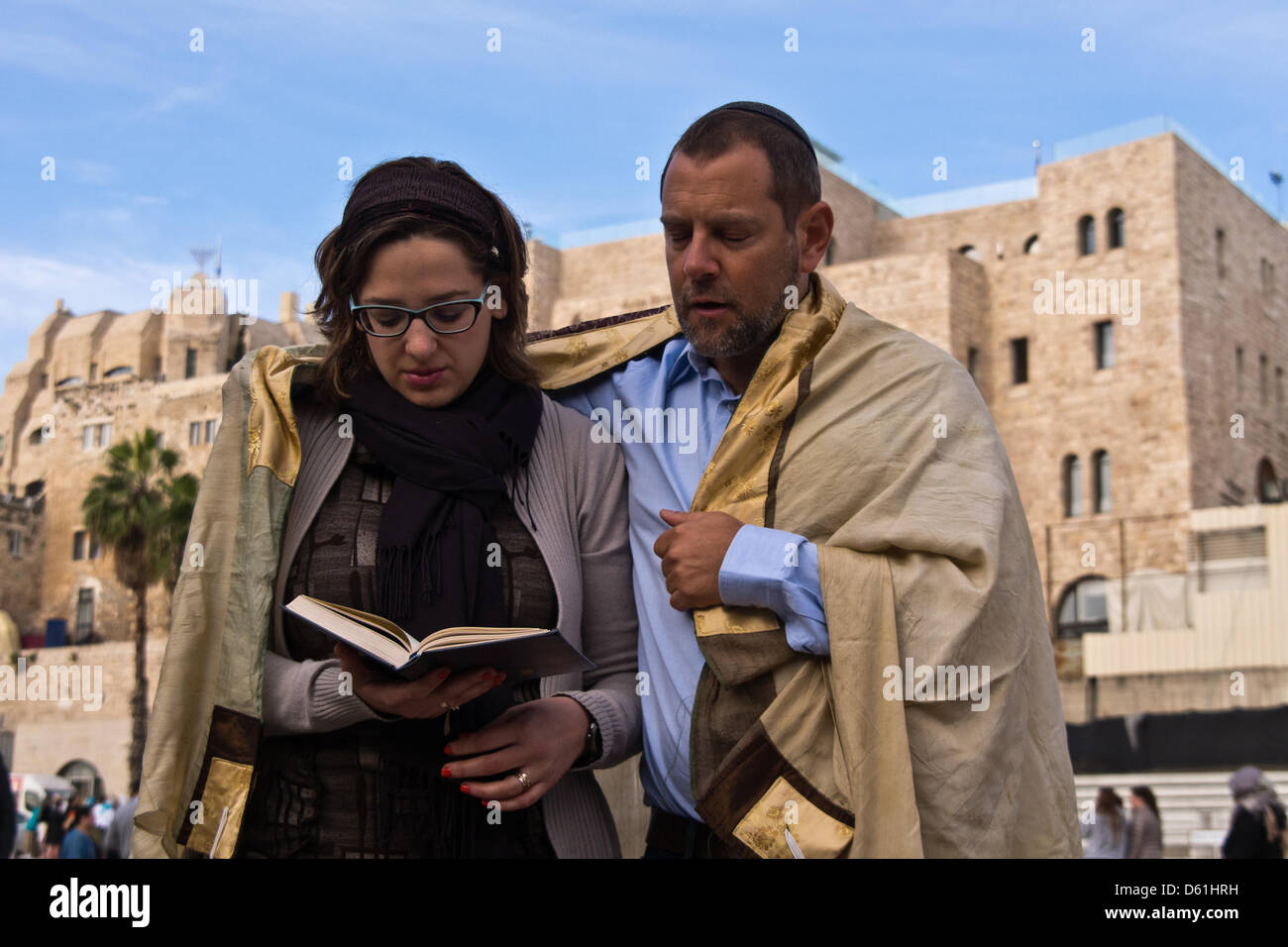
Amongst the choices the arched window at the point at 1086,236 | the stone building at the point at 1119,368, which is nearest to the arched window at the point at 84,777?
the stone building at the point at 1119,368

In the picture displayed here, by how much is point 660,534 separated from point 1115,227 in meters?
34.3

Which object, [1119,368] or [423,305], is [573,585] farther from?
[1119,368]

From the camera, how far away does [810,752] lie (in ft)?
8.91

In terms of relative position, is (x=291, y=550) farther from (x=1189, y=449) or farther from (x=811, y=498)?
(x=1189, y=449)

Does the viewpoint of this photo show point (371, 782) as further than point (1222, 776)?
No

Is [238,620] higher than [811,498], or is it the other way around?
[811,498]

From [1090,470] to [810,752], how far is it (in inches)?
1300

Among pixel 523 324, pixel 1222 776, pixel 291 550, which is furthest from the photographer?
pixel 1222 776

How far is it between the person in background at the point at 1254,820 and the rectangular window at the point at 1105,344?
88.7 ft

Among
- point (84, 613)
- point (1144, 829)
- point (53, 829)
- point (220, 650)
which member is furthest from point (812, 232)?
point (84, 613)

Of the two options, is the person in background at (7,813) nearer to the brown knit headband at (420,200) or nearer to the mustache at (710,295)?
the brown knit headband at (420,200)

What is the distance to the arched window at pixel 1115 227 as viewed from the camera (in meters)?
34.4
